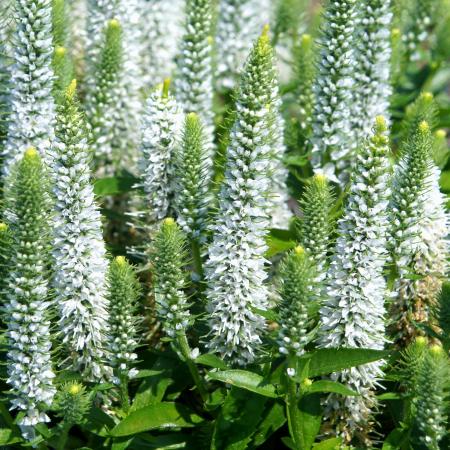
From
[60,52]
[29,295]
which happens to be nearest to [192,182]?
[29,295]

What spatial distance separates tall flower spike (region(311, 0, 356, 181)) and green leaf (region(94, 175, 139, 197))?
3.73 feet

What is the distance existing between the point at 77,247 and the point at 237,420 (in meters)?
1.15

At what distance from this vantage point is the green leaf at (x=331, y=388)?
14.0ft

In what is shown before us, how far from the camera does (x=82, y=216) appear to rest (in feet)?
14.5

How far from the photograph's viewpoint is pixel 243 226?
446cm

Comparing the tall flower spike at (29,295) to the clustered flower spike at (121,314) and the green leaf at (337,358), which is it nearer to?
the clustered flower spike at (121,314)

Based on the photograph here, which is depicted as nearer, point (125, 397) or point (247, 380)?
point (247, 380)

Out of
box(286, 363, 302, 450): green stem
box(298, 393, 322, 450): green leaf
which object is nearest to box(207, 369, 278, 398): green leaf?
box(286, 363, 302, 450): green stem

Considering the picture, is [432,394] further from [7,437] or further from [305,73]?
[305,73]

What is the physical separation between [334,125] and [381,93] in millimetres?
548

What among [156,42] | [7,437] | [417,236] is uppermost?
[156,42]

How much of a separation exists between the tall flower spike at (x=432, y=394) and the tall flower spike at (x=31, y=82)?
2.31 metres

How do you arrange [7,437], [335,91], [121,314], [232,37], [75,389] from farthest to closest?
[232,37], [335,91], [7,437], [121,314], [75,389]

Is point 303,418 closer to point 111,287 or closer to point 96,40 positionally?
point 111,287
